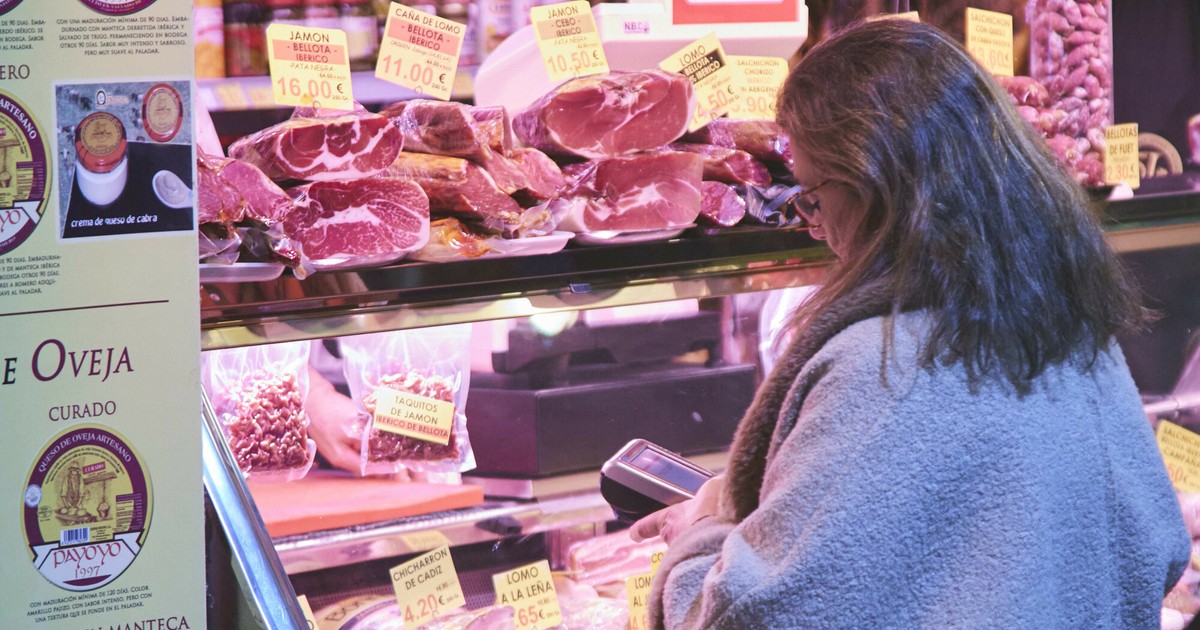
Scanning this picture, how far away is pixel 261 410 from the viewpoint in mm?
2051

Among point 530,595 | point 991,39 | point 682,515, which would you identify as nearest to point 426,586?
point 530,595

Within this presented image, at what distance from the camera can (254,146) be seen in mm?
1744

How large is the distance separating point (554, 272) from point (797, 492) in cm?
78

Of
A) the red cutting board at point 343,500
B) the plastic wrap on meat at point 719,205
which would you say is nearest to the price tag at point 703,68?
the plastic wrap on meat at point 719,205

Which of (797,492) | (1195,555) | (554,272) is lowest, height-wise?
(1195,555)

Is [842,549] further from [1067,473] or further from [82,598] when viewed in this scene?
[82,598]

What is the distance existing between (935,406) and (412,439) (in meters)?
1.26

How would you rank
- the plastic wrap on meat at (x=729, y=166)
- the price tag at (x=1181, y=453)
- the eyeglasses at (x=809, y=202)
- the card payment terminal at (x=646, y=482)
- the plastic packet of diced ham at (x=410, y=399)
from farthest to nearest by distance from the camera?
the price tag at (x=1181, y=453) → the plastic packet of diced ham at (x=410, y=399) → the plastic wrap on meat at (x=729, y=166) → the card payment terminal at (x=646, y=482) → the eyeglasses at (x=809, y=202)

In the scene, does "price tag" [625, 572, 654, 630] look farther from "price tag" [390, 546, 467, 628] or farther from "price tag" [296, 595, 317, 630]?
"price tag" [296, 595, 317, 630]

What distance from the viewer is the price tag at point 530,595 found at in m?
2.22

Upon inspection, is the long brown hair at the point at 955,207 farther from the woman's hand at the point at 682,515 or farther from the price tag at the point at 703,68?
the price tag at the point at 703,68

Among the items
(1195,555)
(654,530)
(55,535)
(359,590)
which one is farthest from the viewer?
(1195,555)

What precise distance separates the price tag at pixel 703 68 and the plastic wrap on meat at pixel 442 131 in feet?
1.46

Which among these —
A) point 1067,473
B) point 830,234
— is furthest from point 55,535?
point 1067,473
